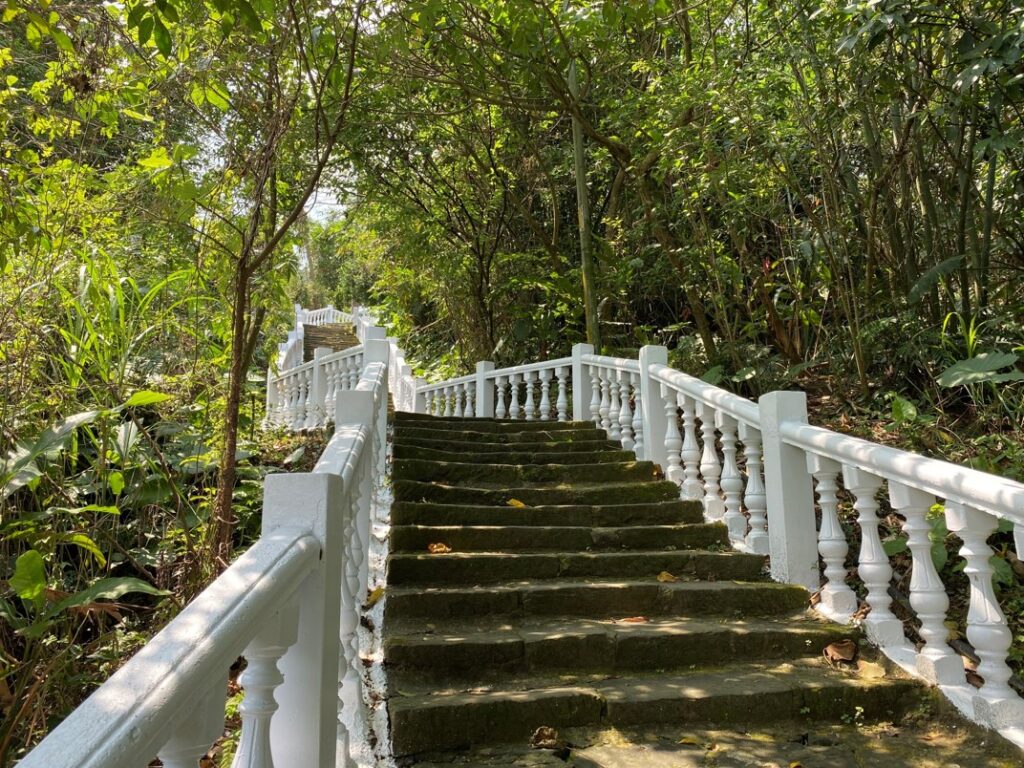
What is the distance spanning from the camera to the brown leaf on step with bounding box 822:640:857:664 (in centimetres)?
296

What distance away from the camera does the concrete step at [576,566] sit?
3.59 meters

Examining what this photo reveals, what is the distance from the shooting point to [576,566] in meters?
3.78

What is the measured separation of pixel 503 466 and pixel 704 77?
309cm

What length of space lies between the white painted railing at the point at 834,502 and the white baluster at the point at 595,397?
0.26 m

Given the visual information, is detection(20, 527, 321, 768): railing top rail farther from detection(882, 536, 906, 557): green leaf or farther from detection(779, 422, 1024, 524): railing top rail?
detection(882, 536, 906, 557): green leaf

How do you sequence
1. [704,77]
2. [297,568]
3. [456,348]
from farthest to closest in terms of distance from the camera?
[456,348]
[704,77]
[297,568]

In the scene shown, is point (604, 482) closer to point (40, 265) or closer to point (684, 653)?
point (684, 653)

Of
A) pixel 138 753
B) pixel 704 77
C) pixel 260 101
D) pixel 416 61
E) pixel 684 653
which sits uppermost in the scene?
pixel 416 61

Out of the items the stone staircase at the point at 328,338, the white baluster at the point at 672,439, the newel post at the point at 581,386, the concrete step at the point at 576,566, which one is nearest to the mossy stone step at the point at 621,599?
the concrete step at the point at 576,566

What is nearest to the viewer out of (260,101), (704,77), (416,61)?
(260,101)

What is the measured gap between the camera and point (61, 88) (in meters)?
3.46

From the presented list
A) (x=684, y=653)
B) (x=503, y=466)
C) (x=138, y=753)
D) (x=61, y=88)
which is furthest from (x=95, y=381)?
(x=138, y=753)

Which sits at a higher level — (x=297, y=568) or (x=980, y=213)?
(x=980, y=213)

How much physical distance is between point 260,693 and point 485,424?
5.40 metres
